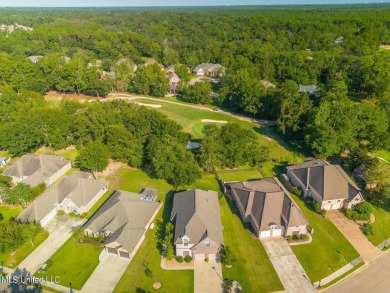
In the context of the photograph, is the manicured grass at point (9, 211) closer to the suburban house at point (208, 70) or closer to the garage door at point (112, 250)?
the garage door at point (112, 250)

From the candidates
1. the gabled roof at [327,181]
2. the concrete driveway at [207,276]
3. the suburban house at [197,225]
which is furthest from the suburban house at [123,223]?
the gabled roof at [327,181]

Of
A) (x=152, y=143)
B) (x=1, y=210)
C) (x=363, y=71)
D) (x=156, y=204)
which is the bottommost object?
(x=1, y=210)

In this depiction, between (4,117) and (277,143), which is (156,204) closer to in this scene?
(277,143)

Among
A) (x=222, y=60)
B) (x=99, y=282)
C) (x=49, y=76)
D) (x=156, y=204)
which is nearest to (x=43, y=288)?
(x=99, y=282)

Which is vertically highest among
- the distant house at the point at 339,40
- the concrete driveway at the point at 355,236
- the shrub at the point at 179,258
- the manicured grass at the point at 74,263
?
the distant house at the point at 339,40

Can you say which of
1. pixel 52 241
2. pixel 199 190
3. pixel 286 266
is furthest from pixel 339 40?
pixel 52 241

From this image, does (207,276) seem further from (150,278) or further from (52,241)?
(52,241)
